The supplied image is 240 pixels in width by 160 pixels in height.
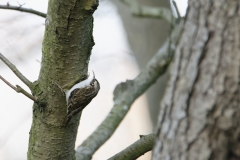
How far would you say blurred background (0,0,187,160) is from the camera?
2080mm

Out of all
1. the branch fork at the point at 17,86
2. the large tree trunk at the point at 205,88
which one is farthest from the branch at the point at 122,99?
the large tree trunk at the point at 205,88

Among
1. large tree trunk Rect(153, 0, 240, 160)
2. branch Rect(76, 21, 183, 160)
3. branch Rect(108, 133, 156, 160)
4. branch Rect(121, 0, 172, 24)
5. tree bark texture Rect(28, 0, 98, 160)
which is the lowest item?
large tree trunk Rect(153, 0, 240, 160)

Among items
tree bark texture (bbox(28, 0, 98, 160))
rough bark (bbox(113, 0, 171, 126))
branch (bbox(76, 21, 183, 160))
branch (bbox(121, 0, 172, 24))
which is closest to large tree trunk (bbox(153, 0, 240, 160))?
tree bark texture (bbox(28, 0, 98, 160))

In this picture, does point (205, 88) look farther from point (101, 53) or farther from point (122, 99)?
point (101, 53)

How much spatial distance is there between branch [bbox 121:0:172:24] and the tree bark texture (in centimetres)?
101

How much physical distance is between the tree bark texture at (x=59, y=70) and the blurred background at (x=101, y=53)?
1079mm

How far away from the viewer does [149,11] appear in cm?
193

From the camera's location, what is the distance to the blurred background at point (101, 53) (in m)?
2.08

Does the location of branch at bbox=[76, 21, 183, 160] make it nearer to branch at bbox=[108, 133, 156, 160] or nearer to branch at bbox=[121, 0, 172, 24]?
branch at bbox=[121, 0, 172, 24]

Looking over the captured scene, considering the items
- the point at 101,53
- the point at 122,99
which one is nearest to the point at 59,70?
the point at 122,99

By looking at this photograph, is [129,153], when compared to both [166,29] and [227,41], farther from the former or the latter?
[166,29]

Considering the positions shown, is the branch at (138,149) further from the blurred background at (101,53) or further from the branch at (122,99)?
the blurred background at (101,53)

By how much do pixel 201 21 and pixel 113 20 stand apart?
6.04 feet

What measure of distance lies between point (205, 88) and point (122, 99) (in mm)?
1165
